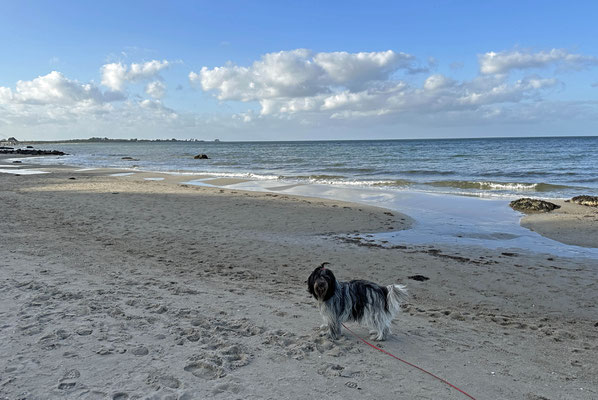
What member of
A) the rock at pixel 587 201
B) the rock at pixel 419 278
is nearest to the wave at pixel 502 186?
the rock at pixel 587 201

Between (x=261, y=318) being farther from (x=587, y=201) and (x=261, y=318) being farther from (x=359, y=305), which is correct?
(x=587, y=201)

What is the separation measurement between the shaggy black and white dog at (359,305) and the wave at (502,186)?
18.7 meters

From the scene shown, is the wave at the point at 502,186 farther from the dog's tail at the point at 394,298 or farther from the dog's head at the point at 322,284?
the dog's head at the point at 322,284

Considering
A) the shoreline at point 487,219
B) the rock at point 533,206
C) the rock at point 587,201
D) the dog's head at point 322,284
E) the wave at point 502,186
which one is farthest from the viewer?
the wave at point 502,186

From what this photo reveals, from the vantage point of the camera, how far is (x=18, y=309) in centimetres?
471

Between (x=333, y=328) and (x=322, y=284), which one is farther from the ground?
(x=322, y=284)

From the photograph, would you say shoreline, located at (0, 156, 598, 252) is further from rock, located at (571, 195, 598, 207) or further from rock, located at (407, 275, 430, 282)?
rock, located at (407, 275, 430, 282)

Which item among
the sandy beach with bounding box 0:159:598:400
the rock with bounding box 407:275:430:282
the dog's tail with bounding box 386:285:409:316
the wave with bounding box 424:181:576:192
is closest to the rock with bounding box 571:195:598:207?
the wave with bounding box 424:181:576:192

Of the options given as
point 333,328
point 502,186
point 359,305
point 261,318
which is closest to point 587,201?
point 502,186

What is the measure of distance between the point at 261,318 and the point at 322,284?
3.60ft

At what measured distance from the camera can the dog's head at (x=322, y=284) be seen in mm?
4461

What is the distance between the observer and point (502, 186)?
72.3ft

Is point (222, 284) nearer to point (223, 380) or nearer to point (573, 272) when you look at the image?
point (223, 380)

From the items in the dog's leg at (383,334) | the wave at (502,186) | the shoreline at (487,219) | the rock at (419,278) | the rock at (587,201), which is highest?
the wave at (502,186)
